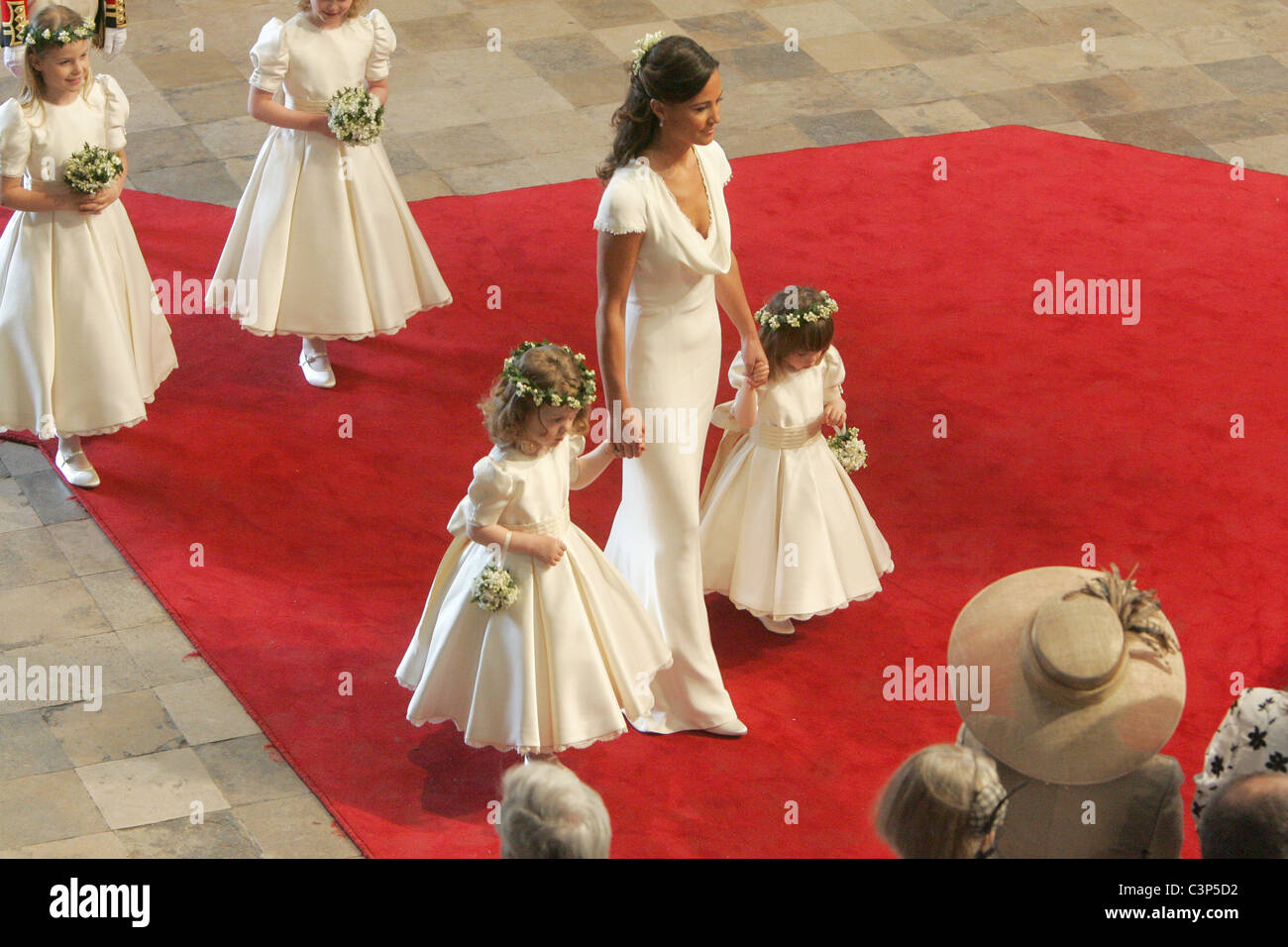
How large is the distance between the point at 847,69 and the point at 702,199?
5.87m

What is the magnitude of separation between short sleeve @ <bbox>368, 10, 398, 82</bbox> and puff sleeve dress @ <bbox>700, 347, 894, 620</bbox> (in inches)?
89.6

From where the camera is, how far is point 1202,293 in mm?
7945

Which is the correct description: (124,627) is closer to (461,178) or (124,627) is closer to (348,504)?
(348,504)

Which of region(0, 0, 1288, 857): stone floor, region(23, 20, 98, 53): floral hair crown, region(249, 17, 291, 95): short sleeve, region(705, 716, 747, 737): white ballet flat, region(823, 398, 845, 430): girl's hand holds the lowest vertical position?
region(705, 716, 747, 737): white ballet flat

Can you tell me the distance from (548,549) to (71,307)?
2459mm

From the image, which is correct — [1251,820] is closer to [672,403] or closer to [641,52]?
[672,403]

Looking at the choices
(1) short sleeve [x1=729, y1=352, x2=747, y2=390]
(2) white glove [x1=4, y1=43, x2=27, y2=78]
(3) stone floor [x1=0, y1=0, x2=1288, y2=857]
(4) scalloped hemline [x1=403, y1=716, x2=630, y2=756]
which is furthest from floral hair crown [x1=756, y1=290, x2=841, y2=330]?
(2) white glove [x1=4, y1=43, x2=27, y2=78]

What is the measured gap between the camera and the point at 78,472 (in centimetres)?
638

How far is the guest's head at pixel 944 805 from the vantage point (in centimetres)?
281

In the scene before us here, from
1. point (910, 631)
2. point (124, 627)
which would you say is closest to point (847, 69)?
point (910, 631)

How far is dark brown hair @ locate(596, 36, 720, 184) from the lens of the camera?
4.54 metres

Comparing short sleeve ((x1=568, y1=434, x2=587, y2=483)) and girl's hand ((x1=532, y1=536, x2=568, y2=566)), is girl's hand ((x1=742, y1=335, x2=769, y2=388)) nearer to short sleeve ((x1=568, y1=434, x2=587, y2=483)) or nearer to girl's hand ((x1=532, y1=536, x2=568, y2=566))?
short sleeve ((x1=568, y1=434, x2=587, y2=483))

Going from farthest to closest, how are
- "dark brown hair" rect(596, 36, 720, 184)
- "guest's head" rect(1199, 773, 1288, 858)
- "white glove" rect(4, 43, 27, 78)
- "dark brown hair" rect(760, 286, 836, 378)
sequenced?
"white glove" rect(4, 43, 27, 78)
"dark brown hair" rect(760, 286, 836, 378)
"dark brown hair" rect(596, 36, 720, 184)
"guest's head" rect(1199, 773, 1288, 858)

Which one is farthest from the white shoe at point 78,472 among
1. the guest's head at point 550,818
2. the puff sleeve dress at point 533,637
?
the guest's head at point 550,818
